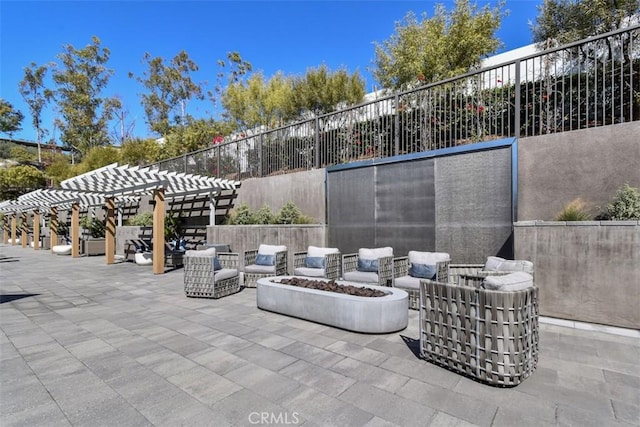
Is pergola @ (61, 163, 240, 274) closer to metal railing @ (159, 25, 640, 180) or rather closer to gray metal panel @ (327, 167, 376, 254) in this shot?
metal railing @ (159, 25, 640, 180)

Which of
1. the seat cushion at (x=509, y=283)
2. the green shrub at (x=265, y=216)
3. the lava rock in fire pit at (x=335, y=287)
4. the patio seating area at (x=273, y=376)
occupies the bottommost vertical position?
the patio seating area at (x=273, y=376)

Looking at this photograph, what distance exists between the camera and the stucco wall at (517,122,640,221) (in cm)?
457

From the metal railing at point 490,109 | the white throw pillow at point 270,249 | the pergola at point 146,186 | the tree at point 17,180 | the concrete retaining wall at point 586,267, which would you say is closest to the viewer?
the concrete retaining wall at point 586,267

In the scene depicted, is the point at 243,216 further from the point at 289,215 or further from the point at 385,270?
the point at 385,270

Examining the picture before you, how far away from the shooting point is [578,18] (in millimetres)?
9859

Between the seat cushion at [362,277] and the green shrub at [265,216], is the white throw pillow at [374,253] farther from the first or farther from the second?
the green shrub at [265,216]

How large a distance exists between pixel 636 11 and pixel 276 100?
493 inches

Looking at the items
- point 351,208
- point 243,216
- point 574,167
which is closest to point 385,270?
point 351,208

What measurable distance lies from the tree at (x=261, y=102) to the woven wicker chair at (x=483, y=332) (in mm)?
13150

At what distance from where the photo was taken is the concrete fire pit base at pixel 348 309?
12.7 ft

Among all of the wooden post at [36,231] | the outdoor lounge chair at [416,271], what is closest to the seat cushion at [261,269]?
the outdoor lounge chair at [416,271]

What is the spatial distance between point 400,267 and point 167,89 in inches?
1052

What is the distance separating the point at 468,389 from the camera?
2.61 meters

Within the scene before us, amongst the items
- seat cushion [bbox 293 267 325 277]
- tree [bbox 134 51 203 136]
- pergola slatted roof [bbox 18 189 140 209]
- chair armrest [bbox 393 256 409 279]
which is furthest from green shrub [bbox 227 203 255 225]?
tree [bbox 134 51 203 136]
